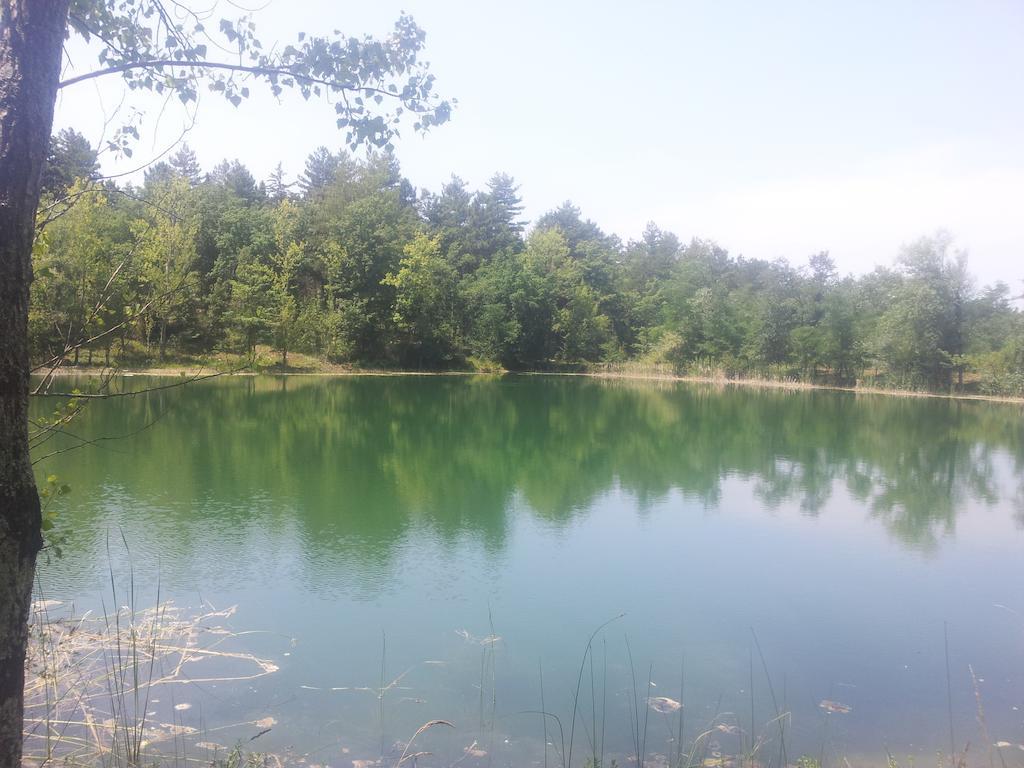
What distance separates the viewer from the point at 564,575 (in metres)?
7.61

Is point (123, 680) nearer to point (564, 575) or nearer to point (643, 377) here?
point (564, 575)

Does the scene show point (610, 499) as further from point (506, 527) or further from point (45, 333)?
point (45, 333)

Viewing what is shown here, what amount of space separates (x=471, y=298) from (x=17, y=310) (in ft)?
128

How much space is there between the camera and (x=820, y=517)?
10.7 metres

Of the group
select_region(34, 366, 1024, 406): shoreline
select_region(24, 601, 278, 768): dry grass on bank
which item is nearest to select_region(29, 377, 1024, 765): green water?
select_region(24, 601, 278, 768): dry grass on bank

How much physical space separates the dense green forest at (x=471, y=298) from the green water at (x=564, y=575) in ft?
54.4

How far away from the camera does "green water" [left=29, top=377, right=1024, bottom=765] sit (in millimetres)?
4746

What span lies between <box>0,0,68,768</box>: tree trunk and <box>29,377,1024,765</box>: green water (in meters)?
2.00

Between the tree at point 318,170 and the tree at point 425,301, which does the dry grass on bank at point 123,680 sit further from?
the tree at point 318,170

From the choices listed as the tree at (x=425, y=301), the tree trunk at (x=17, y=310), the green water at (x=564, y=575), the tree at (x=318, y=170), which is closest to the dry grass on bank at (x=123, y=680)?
the green water at (x=564, y=575)

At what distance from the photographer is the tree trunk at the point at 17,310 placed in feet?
5.99

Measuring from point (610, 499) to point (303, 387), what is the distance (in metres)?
19.4

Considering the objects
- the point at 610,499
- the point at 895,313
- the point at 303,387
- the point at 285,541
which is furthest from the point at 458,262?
the point at 285,541

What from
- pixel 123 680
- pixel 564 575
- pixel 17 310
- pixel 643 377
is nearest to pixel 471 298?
pixel 643 377
